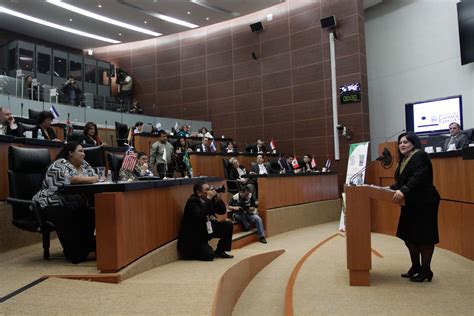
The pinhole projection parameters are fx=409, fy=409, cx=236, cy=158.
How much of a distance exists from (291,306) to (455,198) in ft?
8.75

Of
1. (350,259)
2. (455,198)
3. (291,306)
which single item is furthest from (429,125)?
(291,306)

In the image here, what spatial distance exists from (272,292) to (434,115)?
239 inches

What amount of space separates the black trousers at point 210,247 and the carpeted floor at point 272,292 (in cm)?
15

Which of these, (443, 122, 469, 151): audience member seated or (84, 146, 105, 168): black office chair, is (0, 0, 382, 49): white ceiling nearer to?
(443, 122, 469, 151): audience member seated

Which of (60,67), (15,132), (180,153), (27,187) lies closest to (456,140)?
(180,153)

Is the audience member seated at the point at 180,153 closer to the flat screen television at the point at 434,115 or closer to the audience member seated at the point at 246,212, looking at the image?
the audience member seated at the point at 246,212

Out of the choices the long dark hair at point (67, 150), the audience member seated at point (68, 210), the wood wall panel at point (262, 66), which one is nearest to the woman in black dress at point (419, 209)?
the audience member seated at point (68, 210)

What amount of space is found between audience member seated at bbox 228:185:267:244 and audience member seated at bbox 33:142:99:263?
10.7 ft

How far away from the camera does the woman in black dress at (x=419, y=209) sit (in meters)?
3.18

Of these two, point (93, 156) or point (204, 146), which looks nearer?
point (93, 156)

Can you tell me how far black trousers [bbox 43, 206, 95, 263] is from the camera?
2953 millimetres

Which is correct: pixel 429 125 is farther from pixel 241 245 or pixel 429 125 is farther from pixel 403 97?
pixel 241 245

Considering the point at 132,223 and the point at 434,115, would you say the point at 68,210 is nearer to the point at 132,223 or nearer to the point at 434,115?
the point at 132,223

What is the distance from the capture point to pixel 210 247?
388cm
